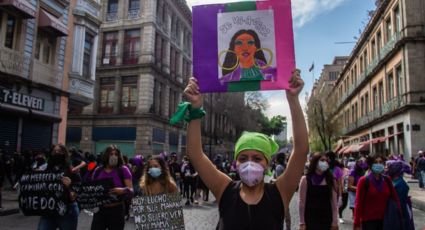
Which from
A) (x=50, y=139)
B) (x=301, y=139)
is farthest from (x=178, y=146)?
(x=301, y=139)

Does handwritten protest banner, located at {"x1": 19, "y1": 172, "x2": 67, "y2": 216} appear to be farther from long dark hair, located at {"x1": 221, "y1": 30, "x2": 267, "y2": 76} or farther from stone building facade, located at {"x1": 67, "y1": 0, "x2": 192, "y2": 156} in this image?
stone building facade, located at {"x1": 67, "y1": 0, "x2": 192, "y2": 156}

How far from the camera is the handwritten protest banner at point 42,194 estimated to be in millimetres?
4891

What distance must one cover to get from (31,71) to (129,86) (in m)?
14.8

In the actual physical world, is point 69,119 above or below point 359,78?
below

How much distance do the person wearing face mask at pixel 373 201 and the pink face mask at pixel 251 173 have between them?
3730mm

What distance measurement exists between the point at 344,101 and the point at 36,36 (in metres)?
43.2

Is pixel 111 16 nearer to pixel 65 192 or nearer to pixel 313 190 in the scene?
pixel 65 192

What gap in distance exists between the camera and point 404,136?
2605 cm

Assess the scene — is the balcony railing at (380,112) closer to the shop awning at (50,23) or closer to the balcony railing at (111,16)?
the shop awning at (50,23)

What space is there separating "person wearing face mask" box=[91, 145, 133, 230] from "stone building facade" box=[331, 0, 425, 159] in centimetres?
1399

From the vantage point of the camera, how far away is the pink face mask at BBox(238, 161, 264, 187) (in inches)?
96.2

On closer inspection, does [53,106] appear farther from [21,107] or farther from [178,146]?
[178,146]

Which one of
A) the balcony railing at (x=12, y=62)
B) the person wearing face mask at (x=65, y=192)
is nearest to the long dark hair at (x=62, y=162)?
the person wearing face mask at (x=65, y=192)

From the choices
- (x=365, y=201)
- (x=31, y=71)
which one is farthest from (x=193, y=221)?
(x=31, y=71)
